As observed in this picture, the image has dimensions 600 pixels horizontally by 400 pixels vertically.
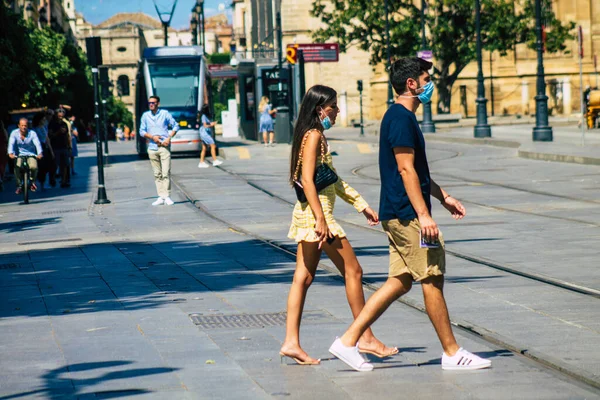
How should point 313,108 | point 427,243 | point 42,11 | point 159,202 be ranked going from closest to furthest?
point 427,243 < point 313,108 < point 159,202 < point 42,11

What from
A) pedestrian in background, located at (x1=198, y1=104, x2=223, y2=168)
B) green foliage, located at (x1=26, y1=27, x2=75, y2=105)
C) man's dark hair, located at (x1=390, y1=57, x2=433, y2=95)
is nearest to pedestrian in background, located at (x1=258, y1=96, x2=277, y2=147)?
pedestrian in background, located at (x1=198, y1=104, x2=223, y2=168)

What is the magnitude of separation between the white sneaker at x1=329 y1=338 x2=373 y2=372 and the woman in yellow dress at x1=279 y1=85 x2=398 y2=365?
217 millimetres

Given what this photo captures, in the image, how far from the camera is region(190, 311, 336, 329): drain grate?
812cm

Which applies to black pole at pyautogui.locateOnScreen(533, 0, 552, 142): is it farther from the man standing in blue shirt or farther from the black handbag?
the black handbag

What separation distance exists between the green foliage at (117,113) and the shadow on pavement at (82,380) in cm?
9431

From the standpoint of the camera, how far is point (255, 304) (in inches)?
358

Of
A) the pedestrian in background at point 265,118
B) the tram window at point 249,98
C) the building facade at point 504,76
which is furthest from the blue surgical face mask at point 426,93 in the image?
the building facade at point 504,76

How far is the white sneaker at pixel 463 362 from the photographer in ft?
20.9

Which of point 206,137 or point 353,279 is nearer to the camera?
point 353,279

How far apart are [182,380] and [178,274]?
4.85 meters

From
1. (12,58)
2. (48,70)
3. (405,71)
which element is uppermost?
(48,70)

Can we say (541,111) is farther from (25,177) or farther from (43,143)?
(25,177)

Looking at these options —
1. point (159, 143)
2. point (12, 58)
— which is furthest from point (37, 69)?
point (159, 143)

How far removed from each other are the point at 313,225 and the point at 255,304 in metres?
2.42
